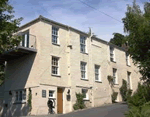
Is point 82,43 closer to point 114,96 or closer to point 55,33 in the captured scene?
point 55,33

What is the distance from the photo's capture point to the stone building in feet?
63.7

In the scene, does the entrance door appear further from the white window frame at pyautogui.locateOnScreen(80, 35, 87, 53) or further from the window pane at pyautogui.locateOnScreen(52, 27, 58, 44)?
the white window frame at pyautogui.locateOnScreen(80, 35, 87, 53)

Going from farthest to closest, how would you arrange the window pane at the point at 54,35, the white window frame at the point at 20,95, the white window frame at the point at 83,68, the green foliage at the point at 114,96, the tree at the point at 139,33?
1. the green foliage at the point at 114,96
2. the white window frame at the point at 83,68
3. the window pane at the point at 54,35
4. the white window frame at the point at 20,95
5. the tree at the point at 139,33

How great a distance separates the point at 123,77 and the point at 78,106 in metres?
10.1

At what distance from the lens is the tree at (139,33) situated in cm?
1638

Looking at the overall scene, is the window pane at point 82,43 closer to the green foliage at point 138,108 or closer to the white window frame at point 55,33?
the white window frame at point 55,33

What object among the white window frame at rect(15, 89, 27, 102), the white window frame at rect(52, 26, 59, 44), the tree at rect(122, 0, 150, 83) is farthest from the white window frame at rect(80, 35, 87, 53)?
the white window frame at rect(15, 89, 27, 102)

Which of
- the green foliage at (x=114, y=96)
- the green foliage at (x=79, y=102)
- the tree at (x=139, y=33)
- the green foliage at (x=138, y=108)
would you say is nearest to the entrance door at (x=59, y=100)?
the green foliage at (x=79, y=102)

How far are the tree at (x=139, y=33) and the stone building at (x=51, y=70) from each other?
241 inches

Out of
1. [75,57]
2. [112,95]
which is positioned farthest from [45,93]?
[112,95]

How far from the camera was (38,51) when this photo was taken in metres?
19.7

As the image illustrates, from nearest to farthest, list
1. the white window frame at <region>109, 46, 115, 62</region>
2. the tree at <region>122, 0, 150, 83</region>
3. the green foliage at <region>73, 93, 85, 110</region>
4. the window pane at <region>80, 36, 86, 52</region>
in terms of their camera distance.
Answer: the tree at <region>122, 0, 150, 83</region>, the green foliage at <region>73, 93, 85, 110</region>, the window pane at <region>80, 36, 86, 52</region>, the white window frame at <region>109, 46, 115, 62</region>

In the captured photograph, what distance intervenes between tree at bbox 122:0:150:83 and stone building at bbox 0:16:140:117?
20.1 ft

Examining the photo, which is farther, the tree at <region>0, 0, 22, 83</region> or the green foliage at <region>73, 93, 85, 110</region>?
the green foliage at <region>73, 93, 85, 110</region>
